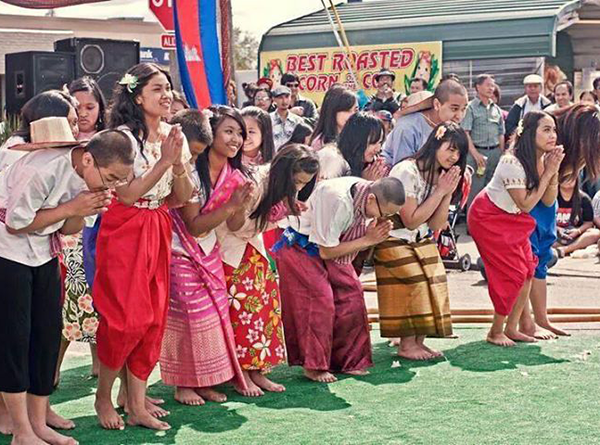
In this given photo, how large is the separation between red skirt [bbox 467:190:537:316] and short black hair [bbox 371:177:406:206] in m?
1.07

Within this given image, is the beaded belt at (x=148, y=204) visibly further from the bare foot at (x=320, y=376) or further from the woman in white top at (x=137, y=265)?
the bare foot at (x=320, y=376)

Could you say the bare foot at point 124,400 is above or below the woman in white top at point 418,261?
below

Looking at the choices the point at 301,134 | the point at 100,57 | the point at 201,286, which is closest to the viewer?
the point at 201,286

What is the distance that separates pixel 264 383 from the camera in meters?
5.79

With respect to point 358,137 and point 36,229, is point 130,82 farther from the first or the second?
point 358,137

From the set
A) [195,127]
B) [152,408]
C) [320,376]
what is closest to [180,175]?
[195,127]

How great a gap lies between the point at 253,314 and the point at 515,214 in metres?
1.92

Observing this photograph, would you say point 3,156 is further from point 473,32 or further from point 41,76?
point 473,32

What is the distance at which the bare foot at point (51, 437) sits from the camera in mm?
4664

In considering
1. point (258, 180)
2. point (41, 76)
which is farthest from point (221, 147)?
point (41, 76)

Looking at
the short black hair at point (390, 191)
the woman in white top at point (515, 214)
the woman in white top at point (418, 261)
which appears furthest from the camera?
the woman in white top at point (515, 214)

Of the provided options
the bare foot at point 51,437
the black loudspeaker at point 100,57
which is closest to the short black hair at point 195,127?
the bare foot at point 51,437

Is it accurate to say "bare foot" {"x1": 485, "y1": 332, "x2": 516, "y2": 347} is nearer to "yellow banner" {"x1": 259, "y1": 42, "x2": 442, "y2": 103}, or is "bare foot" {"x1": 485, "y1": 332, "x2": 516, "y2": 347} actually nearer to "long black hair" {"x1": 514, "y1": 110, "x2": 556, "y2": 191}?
"long black hair" {"x1": 514, "y1": 110, "x2": 556, "y2": 191}

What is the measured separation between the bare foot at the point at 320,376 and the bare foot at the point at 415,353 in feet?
2.12
